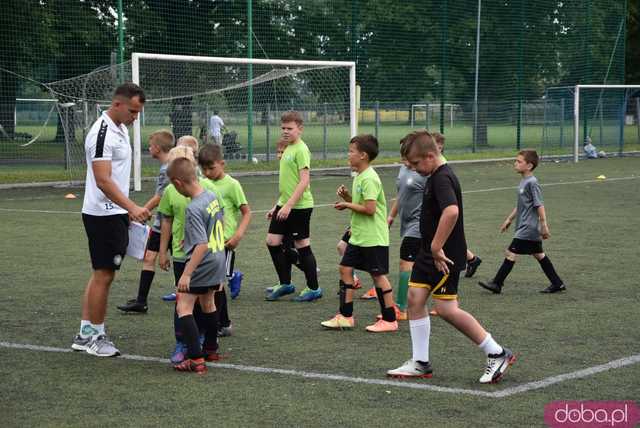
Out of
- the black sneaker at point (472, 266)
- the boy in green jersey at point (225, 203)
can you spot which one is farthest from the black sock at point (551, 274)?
the boy in green jersey at point (225, 203)

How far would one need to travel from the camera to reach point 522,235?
9227mm

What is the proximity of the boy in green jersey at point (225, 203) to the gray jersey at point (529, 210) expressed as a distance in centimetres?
285

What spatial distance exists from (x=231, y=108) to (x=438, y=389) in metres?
18.9

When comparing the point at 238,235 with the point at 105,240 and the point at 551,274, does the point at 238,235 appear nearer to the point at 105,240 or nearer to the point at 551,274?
→ the point at 105,240

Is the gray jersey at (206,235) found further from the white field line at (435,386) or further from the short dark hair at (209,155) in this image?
the short dark hair at (209,155)

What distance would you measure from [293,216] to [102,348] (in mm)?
2653

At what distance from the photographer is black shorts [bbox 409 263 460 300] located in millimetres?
5945

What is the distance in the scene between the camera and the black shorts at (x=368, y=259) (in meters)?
7.57

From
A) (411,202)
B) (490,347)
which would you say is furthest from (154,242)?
(490,347)

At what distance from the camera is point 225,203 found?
311 inches

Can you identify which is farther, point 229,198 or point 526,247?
point 526,247

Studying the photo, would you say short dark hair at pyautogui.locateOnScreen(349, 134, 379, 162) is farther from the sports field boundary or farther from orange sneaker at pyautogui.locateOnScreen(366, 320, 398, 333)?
the sports field boundary

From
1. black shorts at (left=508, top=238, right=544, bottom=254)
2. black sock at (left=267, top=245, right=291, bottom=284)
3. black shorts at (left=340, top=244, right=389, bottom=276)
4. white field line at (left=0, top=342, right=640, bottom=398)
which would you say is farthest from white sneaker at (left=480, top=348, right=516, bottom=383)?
black shorts at (left=508, top=238, right=544, bottom=254)

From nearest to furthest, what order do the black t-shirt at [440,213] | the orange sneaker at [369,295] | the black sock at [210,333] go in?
the black t-shirt at [440,213], the black sock at [210,333], the orange sneaker at [369,295]
